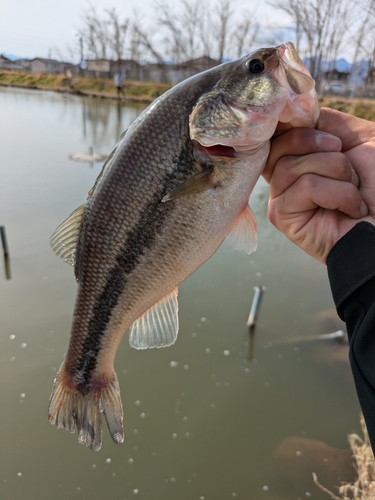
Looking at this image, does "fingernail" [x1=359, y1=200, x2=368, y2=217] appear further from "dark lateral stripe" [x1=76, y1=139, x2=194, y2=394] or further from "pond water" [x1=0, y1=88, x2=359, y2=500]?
"pond water" [x1=0, y1=88, x2=359, y2=500]

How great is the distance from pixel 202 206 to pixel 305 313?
4.77 m

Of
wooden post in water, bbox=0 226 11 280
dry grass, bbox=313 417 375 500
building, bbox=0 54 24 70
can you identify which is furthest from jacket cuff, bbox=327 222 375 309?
building, bbox=0 54 24 70

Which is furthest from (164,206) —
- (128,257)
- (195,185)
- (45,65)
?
(45,65)

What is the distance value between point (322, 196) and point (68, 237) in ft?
3.63

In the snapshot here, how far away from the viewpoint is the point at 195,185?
1.46 m

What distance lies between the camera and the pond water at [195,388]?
3480 millimetres

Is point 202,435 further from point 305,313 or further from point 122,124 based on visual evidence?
point 122,124

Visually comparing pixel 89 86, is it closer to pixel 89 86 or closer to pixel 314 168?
pixel 89 86

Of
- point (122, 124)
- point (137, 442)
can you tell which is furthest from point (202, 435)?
point (122, 124)

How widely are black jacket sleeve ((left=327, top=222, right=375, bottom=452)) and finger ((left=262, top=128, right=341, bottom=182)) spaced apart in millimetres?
355

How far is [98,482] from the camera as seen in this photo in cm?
340

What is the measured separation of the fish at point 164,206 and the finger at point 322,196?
0.18 m

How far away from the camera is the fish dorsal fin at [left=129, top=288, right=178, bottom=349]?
68.6 inches

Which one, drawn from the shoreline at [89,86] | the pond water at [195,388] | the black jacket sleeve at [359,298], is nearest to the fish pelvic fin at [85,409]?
the black jacket sleeve at [359,298]
